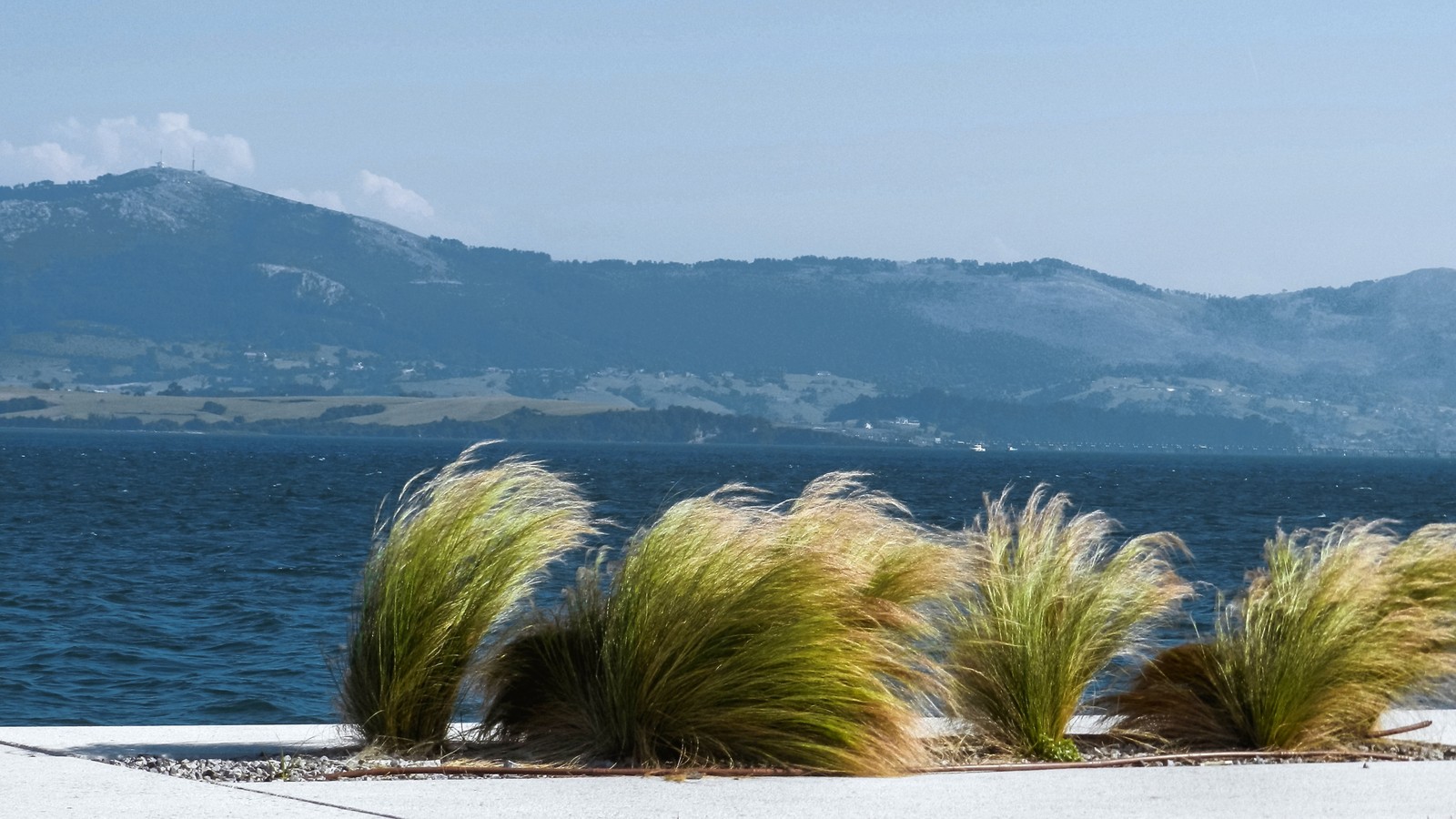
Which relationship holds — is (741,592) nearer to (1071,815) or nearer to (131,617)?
(1071,815)

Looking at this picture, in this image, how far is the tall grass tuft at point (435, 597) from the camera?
8.25m

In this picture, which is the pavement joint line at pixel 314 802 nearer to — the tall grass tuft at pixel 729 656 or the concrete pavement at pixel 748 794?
the concrete pavement at pixel 748 794

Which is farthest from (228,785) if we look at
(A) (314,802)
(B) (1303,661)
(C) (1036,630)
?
(B) (1303,661)

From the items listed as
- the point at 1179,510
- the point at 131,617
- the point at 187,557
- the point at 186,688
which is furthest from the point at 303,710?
the point at 1179,510

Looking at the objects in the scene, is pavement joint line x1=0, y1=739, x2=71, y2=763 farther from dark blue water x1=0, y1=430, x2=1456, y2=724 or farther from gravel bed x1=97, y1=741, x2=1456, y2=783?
dark blue water x1=0, y1=430, x2=1456, y2=724

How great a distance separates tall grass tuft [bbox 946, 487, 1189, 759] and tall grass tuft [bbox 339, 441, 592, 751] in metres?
1.97

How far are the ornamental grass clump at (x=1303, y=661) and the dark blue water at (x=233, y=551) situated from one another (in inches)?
115

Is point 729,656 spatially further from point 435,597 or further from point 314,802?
point 314,802

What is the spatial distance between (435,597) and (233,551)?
117ft

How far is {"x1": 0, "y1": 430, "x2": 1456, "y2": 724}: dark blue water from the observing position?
19516 millimetres

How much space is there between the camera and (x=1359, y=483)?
4929 inches

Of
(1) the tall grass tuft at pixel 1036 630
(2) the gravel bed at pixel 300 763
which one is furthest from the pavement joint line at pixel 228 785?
(1) the tall grass tuft at pixel 1036 630

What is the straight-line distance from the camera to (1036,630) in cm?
853

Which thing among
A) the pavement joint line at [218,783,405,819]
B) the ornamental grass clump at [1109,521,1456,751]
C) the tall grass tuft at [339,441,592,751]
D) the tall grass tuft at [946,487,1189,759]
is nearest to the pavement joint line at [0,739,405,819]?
the pavement joint line at [218,783,405,819]
